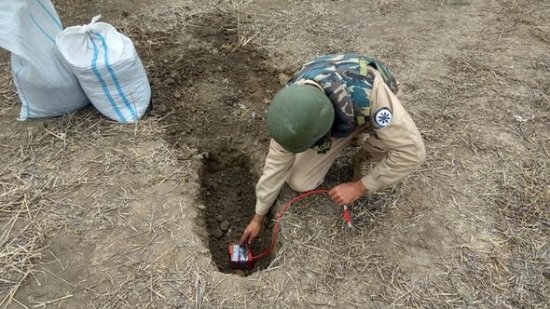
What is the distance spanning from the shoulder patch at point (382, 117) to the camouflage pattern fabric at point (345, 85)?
0.04 metres

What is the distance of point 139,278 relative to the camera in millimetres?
2424

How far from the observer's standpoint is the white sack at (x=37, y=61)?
2.81 metres

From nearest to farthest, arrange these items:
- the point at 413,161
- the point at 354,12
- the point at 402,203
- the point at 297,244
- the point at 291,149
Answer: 1. the point at 291,149
2. the point at 413,161
3. the point at 297,244
4. the point at 402,203
5. the point at 354,12

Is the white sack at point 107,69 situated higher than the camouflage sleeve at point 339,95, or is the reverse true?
the camouflage sleeve at point 339,95

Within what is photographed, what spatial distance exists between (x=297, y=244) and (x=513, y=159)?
1562 millimetres

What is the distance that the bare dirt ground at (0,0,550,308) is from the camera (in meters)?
2.43

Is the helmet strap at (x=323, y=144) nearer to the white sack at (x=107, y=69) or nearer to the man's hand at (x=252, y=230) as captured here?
the man's hand at (x=252, y=230)

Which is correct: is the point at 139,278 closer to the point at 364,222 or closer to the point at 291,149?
the point at 291,149

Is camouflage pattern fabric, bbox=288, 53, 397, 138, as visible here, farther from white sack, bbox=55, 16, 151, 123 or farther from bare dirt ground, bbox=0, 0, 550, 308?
white sack, bbox=55, 16, 151, 123

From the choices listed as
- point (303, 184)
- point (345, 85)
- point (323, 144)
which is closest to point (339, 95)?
point (345, 85)

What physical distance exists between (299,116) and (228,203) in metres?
1.28

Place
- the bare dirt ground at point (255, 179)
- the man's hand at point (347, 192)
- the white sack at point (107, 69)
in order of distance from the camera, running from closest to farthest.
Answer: the bare dirt ground at point (255, 179) < the man's hand at point (347, 192) < the white sack at point (107, 69)

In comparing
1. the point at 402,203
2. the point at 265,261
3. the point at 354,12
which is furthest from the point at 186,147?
the point at 354,12

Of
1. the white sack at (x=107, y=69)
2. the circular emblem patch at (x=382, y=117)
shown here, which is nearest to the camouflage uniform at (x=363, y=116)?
the circular emblem patch at (x=382, y=117)
